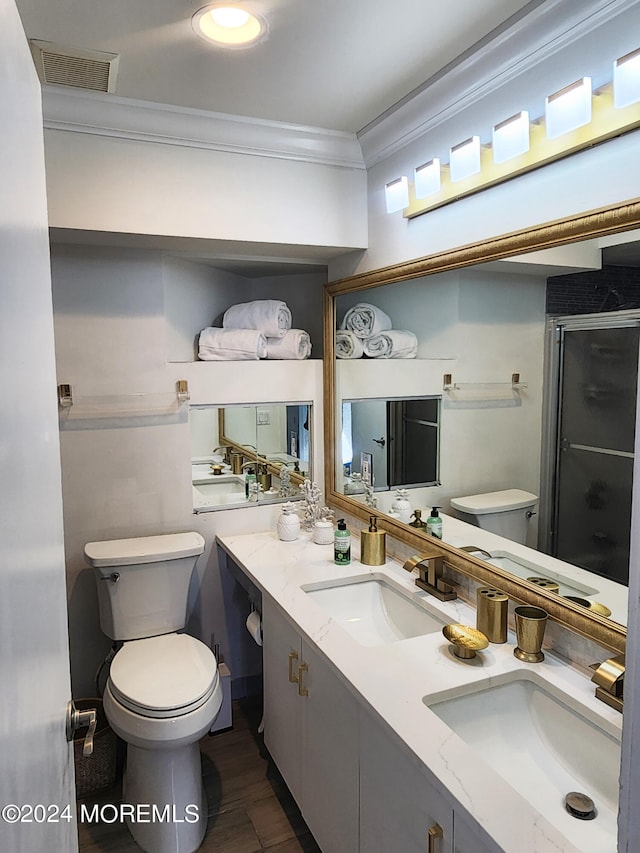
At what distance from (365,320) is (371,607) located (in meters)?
1.15

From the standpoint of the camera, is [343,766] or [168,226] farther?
[168,226]

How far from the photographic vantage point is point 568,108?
135cm

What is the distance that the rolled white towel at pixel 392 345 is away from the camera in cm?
216

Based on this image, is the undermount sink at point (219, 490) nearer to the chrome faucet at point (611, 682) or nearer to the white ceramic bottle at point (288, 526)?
the white ceramic bottle at point (288, 526)

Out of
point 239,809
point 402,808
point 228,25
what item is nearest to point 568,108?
point 228,25

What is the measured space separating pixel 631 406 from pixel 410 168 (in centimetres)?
119

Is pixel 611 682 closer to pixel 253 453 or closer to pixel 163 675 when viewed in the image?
pixel 163 675

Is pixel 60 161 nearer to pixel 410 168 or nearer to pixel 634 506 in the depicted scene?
pixel 410 168

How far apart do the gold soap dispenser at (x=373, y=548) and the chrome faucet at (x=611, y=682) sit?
0.97m

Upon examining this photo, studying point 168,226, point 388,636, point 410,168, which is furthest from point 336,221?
point 388,636

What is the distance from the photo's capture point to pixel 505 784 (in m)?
1.07

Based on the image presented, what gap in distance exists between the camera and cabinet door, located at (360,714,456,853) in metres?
1.12

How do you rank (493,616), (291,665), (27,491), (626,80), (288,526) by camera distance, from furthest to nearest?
1. (288,526)
2. (291,665)
3. (493,616)
4. (626,80)
5. (27,491)

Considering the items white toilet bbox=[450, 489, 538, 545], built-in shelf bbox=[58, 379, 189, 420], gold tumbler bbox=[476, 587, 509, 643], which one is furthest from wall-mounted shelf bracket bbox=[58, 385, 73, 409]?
gold tumbler bbox=[476, 587, 509, 643]
